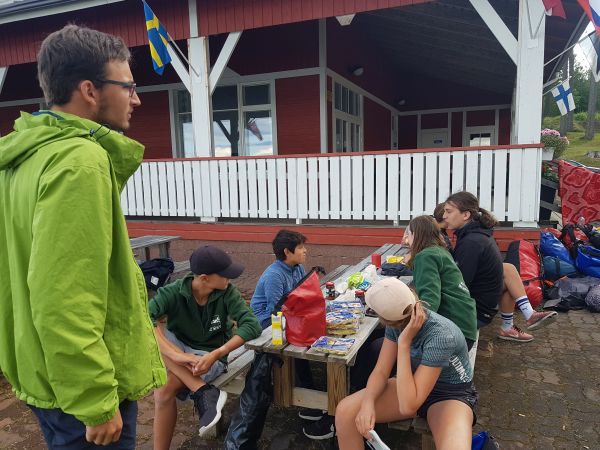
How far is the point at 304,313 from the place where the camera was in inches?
101

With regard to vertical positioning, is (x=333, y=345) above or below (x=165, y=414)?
above

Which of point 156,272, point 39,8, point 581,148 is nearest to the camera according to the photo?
point 156,272

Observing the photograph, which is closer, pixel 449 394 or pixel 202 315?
pixel 449 394

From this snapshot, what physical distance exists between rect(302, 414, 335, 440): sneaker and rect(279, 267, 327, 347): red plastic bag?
1.92 feet

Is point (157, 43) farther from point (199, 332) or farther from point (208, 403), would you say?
point (208, 403)

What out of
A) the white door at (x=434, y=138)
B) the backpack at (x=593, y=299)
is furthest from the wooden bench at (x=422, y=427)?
the white door at (x=434, y=138)

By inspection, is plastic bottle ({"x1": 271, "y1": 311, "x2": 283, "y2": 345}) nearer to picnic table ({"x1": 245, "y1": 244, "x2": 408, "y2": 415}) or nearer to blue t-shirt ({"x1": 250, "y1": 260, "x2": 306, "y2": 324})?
picnic table ({"x1": 245, "y1": 244, "x2": 408, "y2": 415})

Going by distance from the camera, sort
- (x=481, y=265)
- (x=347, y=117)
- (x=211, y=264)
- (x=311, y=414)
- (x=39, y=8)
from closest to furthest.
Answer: (x=211, y=264)
(x=311, y=414)
(x=481, y=265)
(x=39, y=8)
(x=347, y=117)

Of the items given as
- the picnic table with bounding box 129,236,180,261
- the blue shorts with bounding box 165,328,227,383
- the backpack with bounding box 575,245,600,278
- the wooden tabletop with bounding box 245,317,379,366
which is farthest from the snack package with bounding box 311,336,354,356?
the backpack with bounding box 575,245,600,278

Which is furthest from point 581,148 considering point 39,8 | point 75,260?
point 75,260

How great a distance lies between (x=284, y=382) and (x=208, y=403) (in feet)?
1.54

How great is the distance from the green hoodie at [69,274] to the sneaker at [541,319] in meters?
3.99

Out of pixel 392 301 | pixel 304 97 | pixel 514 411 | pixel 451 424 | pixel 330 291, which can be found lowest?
pixel 514 411

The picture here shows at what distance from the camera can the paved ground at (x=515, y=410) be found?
2.74 meters
